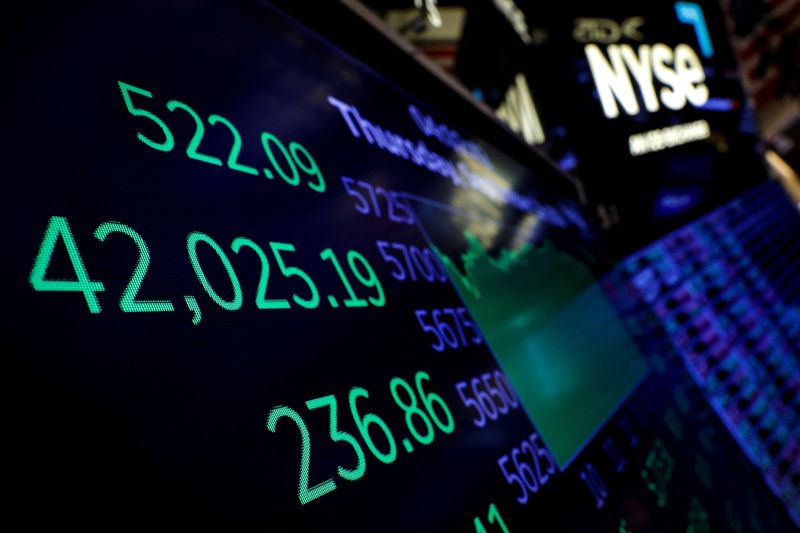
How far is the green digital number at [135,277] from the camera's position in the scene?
63 centimetres

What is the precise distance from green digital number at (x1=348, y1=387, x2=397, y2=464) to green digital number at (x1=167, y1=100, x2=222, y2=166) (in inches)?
17.6

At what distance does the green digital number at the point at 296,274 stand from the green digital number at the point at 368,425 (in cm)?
16

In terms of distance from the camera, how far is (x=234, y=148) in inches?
35.8

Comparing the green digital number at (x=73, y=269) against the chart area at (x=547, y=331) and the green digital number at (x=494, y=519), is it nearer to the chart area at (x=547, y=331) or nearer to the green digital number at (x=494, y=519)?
the green digital number at (x=494, y=519)

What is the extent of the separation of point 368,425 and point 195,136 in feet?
1.81

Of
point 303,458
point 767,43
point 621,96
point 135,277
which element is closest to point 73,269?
point 135,277

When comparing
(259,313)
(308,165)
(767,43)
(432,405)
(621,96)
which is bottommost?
(432,405)

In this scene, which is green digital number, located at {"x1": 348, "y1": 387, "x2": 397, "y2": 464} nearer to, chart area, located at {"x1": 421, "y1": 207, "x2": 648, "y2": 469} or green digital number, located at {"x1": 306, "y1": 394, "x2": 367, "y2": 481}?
green digital number, located at {"x1": 306, "y1": 394, "x2": 367, "y2": 481}

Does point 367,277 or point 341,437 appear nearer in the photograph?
point 341,437

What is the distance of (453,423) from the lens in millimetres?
1036

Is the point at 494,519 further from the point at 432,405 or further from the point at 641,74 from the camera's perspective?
the point at 641,74

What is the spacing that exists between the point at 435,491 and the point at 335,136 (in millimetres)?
780

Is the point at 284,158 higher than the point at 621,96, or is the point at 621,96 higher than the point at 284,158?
the point at 621,96

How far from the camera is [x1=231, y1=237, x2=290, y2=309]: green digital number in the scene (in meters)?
0.80
